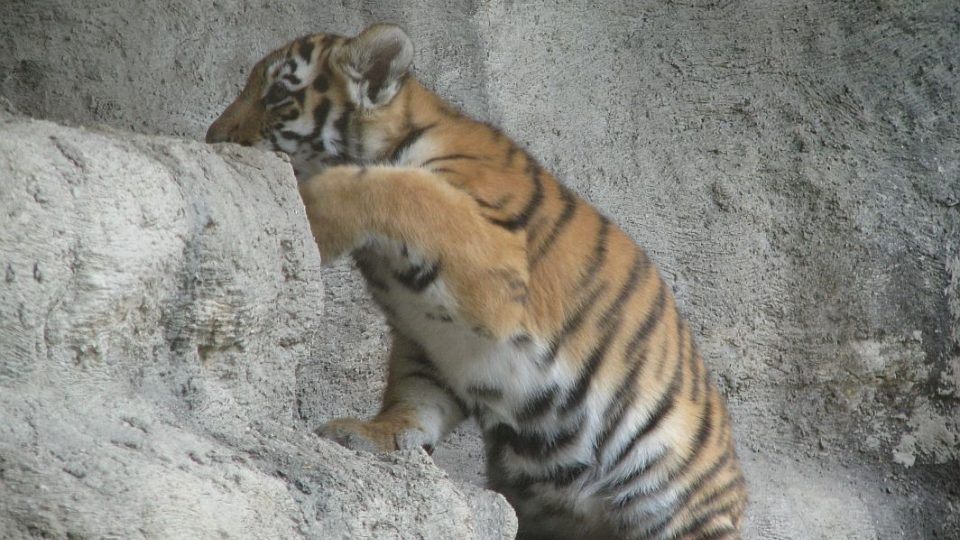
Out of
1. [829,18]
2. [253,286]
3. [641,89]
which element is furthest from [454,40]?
[253,286]

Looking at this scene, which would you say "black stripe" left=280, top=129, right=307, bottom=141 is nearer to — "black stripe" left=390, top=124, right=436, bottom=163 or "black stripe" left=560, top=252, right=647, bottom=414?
"black stripe" left=390, top=124, right=436, bottom=163

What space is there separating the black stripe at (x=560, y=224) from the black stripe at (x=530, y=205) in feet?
0.22

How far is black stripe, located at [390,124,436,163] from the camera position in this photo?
2.64 metres

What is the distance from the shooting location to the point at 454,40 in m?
3.70

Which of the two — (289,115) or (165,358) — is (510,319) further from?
(165,358)

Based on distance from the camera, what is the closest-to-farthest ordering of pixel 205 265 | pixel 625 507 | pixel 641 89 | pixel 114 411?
1. pixel 114 411
2. pixel 205 265
3. pixel 625 507
4. pixel 641 89

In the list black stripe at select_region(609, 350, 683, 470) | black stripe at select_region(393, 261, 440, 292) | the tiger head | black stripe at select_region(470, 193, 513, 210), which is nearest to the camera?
black stripe at select_region(393, 261, 440, 292)

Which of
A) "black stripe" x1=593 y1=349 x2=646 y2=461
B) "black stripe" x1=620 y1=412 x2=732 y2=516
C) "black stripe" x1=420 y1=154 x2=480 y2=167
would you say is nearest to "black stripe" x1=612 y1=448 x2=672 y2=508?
"black stripe" x1=620 y1=412 x2=732 y2=516

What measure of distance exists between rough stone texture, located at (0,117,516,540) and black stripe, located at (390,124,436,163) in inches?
21.6

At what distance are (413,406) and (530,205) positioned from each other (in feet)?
1.72

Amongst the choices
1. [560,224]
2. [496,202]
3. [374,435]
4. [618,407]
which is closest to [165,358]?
[374,435]

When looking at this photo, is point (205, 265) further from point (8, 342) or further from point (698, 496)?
point (698, 496)

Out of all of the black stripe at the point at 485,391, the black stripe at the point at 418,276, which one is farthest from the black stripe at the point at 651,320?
the black stripe at the point at 418,276

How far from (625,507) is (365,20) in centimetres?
169
